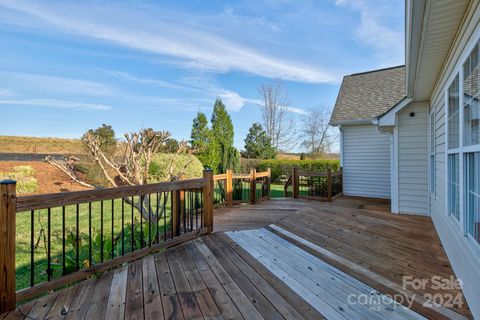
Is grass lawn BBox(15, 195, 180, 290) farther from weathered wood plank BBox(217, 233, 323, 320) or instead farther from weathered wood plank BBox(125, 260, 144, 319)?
weathered wood plank BBox(217, 233, 323, 320)

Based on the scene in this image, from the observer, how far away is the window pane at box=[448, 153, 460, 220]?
258 cm

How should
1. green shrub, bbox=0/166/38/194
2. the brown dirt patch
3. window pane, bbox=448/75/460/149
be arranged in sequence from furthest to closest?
the brown dirt patch < green shrub, bbox=0/166/38/194 < window pane, bbox=448/75/460/149

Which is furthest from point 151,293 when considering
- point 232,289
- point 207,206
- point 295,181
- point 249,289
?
point 295,181

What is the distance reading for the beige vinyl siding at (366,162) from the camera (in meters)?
7.54

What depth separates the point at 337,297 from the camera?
2.06 m

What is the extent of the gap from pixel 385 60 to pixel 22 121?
1880cm

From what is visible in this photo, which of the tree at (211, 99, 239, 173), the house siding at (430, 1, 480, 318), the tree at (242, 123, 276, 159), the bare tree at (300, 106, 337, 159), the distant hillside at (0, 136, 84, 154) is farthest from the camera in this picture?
the bare tree at (300, 106, 337, 159)

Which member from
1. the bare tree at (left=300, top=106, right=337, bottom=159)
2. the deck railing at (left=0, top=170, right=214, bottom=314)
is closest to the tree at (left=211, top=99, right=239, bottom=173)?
the deck railing at (left=0, top=170, right=214, bottom=314)

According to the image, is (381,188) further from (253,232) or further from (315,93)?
(315,93)

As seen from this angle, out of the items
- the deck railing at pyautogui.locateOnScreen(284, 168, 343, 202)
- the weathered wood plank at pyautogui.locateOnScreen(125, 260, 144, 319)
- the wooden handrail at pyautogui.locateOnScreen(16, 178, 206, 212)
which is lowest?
the weathered wood plank at pyautogui.locateOnScreen(125, 260, 144, 319)

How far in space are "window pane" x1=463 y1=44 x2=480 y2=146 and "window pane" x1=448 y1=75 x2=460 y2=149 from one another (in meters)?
0.37

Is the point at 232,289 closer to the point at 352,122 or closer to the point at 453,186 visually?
the point at 453,186

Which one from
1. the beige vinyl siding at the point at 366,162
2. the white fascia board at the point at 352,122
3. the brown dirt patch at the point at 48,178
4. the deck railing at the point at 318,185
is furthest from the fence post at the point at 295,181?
the brown dirt patch at the point at 48,178

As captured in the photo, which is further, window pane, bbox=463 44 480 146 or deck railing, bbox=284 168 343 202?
deck railing, bbox=284 168 343 202
